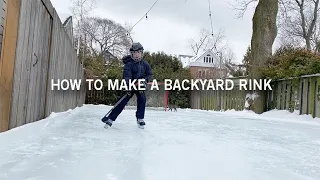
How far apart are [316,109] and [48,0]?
211 inches

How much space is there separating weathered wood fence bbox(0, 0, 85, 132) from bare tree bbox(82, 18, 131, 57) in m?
28.2

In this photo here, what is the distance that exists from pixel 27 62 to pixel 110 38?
30.9 m

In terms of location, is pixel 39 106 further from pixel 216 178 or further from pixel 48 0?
pixel 216 178

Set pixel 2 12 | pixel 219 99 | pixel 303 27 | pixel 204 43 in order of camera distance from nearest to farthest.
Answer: pixel 2 12 < pixel 219 99 < pixel 303 27 < pixel 204 43

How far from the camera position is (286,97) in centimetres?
839

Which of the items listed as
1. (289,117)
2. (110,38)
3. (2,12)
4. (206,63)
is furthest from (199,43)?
(2,12)

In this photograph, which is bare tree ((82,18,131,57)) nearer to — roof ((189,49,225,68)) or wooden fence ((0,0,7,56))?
roof ((189,49,225,68))

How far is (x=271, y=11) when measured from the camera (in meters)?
9.91

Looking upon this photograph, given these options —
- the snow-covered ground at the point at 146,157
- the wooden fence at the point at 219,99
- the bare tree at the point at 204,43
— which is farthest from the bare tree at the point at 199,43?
the snow-covered ground at the point at 146,157

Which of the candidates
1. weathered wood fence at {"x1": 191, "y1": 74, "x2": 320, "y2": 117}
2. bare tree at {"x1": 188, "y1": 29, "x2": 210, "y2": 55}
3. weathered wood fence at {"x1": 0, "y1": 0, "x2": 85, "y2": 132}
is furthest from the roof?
weathered wood fence at {"x1": 0, "y1": 0, "x2": 85, "y2": 132}

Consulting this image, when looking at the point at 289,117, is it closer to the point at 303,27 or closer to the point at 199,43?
the point at 303,27

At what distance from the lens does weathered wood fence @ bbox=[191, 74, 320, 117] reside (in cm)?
697

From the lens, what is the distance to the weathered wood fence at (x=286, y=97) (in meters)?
6.97

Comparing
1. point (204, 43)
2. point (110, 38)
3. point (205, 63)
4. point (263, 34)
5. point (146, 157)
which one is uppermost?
point (204, 43)
